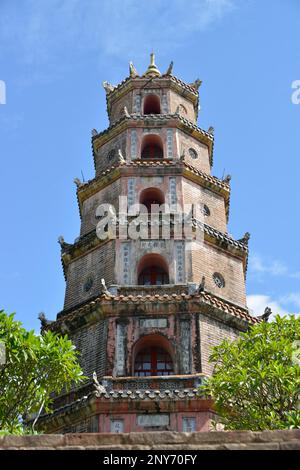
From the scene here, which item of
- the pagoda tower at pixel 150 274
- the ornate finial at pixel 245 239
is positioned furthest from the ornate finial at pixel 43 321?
the ornate finial at pixel 245 239

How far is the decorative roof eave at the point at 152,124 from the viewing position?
86.8 ft

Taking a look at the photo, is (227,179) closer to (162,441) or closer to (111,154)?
(111,154)

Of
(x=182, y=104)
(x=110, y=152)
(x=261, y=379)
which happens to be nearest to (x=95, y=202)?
(x=110, y=152)

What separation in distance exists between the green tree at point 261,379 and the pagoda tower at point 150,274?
2561mm

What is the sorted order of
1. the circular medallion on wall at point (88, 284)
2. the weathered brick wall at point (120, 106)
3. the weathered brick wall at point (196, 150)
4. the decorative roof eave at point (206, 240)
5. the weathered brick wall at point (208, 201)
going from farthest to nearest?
the weathered brick wall at point (120, 106), the weathered brick wall at point (196, 150), the weathered brick wall at point (208, 201), the decorative roof eave at point (206, 240), the circular medallion on wall at point (88, 284)

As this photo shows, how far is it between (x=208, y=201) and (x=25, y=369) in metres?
12.6

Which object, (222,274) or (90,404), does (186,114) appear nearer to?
(222,274)

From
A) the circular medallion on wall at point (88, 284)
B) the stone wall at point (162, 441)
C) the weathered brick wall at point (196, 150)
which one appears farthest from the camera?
the weathered brick wall at point (196, 150)

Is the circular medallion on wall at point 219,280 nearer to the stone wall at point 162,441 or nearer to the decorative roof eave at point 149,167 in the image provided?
the decorative roof eave at point 149,167

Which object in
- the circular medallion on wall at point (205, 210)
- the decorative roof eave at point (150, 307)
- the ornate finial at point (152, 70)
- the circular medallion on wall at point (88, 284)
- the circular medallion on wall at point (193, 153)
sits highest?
the ornate finial at point (152, 70)

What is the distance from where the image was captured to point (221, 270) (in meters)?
22.3

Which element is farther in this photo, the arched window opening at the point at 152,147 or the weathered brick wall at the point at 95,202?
the arched window opening at the point at 152,147
